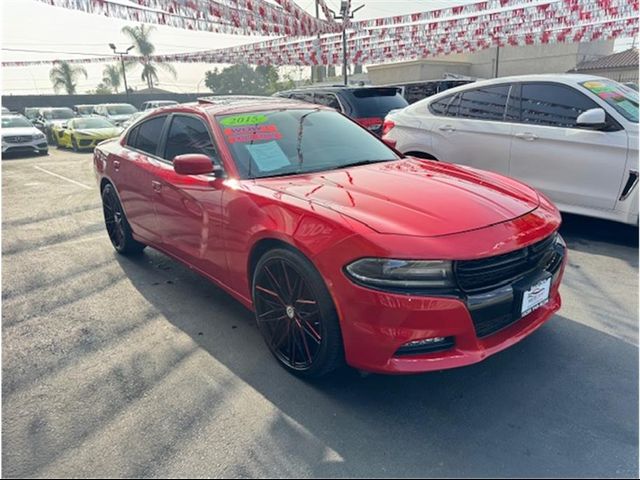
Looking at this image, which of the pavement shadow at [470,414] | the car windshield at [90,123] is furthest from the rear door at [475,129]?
the car windshield at [90,123]

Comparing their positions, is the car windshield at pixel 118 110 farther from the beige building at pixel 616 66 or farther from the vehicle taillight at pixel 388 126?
the beige building at pixel 616 66

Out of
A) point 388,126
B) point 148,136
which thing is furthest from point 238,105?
point 388,126

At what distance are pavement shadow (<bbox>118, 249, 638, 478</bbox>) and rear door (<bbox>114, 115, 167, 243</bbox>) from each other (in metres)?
1.46

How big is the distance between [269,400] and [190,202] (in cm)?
160

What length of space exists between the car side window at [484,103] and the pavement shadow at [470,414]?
9.59 feet

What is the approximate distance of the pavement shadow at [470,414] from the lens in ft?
6.51

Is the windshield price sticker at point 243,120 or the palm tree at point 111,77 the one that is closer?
the windshield price sticker at point 243,120

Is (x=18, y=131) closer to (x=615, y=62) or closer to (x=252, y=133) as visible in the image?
(x=252, y=133)

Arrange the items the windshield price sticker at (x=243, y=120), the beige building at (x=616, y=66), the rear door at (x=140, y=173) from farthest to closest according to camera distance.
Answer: the beige building at (x=616, y=66) → the rear door at (x=140, y=173) → the windshield price sticker at (x=243, y=120)

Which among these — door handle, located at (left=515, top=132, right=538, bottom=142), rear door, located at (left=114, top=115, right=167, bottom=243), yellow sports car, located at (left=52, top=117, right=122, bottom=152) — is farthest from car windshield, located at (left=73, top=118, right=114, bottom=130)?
door handle, located at (left=515, top=132, right=538, bottom=142)

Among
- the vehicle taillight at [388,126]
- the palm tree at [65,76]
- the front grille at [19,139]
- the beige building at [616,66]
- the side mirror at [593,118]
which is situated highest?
the palm tree at [65,76]

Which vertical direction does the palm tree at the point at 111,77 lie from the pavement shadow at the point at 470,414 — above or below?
above

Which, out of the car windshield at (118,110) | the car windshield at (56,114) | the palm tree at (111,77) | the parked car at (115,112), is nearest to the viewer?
the car windshield at (56,114)

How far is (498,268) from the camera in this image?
2252 mm
